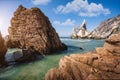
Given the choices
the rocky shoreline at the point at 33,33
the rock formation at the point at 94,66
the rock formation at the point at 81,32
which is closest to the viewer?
the rock formation at the point at 94,66

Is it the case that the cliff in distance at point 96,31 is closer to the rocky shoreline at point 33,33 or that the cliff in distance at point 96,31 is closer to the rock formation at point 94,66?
the rocky shoreline at point 33,33

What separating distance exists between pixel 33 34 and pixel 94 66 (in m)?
35.5

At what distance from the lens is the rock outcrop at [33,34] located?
45.7 metres

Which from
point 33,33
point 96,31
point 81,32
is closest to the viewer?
point 33,33

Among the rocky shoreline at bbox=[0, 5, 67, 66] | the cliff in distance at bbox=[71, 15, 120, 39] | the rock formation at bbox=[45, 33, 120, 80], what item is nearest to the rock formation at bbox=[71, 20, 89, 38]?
the cliff in distance at bbox=[71, 15, 120, 39]

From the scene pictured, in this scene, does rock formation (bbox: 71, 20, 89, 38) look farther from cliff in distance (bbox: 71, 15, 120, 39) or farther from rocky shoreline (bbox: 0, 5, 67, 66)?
rocky shoreline (bbox: 0, 5, 67, 66)

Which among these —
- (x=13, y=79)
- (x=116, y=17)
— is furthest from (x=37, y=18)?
(x=116, y=17)

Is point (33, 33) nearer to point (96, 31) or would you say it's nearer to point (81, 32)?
point (81, 32)

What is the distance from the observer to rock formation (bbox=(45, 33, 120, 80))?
516 inches

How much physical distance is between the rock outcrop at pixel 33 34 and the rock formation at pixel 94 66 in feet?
94.8

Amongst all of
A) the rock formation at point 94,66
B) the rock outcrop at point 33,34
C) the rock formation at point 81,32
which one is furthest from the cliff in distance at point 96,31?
the rock formation at point 94,66

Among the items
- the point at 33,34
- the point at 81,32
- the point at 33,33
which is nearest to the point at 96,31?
the point at 81,32

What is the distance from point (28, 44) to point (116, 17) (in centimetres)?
16854

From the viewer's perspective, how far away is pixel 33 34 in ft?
156
